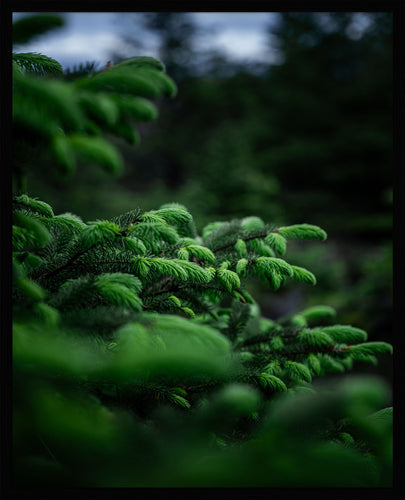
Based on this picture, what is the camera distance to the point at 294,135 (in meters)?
11.6

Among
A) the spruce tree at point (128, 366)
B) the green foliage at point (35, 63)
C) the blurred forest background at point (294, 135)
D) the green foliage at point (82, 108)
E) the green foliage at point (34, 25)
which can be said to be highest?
the blurred forest background at point (294, 135)

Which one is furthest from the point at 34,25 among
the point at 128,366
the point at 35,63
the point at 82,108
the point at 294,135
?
the point at 294,135

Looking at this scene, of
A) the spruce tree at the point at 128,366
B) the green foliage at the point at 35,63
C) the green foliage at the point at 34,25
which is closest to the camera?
the spruce tree at the point at 128,366

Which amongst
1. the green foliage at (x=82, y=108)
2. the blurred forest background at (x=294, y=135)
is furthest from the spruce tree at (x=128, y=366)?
the blurred forest background at (x=294, y=135)

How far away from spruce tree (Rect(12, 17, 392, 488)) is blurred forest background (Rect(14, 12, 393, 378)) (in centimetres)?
567

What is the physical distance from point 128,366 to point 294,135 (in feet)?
40.1

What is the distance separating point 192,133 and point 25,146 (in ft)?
41.8

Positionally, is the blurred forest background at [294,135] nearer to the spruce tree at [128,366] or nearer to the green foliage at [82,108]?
the spruce tree at [128,366]

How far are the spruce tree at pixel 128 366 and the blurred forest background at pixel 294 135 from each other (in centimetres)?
567

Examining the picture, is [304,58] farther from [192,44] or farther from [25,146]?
[25,146]

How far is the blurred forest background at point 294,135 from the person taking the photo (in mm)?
7957

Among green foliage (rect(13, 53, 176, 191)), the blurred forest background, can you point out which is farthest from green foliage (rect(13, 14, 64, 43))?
the blurred forest background

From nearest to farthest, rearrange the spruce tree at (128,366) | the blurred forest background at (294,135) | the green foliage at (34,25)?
the spruce tree at (128,366) → the green foliage at (34,25) → the blurred forest background at (294,135)

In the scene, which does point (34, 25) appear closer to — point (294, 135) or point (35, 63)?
point (35, 63)
